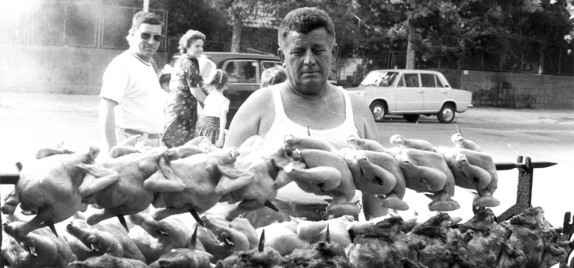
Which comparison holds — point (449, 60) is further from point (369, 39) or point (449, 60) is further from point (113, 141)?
point (113, 141)

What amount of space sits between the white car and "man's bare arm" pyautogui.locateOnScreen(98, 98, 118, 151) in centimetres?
1490

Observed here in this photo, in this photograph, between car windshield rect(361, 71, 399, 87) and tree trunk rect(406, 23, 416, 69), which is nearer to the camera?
car windshield rect(361, 71, 399, 87)

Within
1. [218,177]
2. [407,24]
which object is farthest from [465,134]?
[218,177]

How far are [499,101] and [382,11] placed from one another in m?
6.50

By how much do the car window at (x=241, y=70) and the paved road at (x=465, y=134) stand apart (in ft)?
7.15

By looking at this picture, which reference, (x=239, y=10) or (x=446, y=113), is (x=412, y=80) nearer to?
(x=446, y=113)

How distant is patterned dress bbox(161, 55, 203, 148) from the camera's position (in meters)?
6.71

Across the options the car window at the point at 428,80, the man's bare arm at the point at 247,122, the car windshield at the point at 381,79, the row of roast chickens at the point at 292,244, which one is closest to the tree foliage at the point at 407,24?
the car windshield at the point at 381,79

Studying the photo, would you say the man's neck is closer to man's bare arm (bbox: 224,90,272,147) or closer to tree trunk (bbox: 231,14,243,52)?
man's bare arm (bbox: 224,90,272,147)

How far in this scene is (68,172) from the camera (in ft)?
5.23

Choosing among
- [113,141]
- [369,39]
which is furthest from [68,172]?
[369,39]

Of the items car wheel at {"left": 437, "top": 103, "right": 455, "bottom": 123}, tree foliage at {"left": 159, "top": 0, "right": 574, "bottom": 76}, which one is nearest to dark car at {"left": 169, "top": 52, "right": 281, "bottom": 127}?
tree foliage at {"left": 159, "top": 0, "right": 574, "bottom": 76}

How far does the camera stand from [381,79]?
20.6 m

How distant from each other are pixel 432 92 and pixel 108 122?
16524 millimetres
